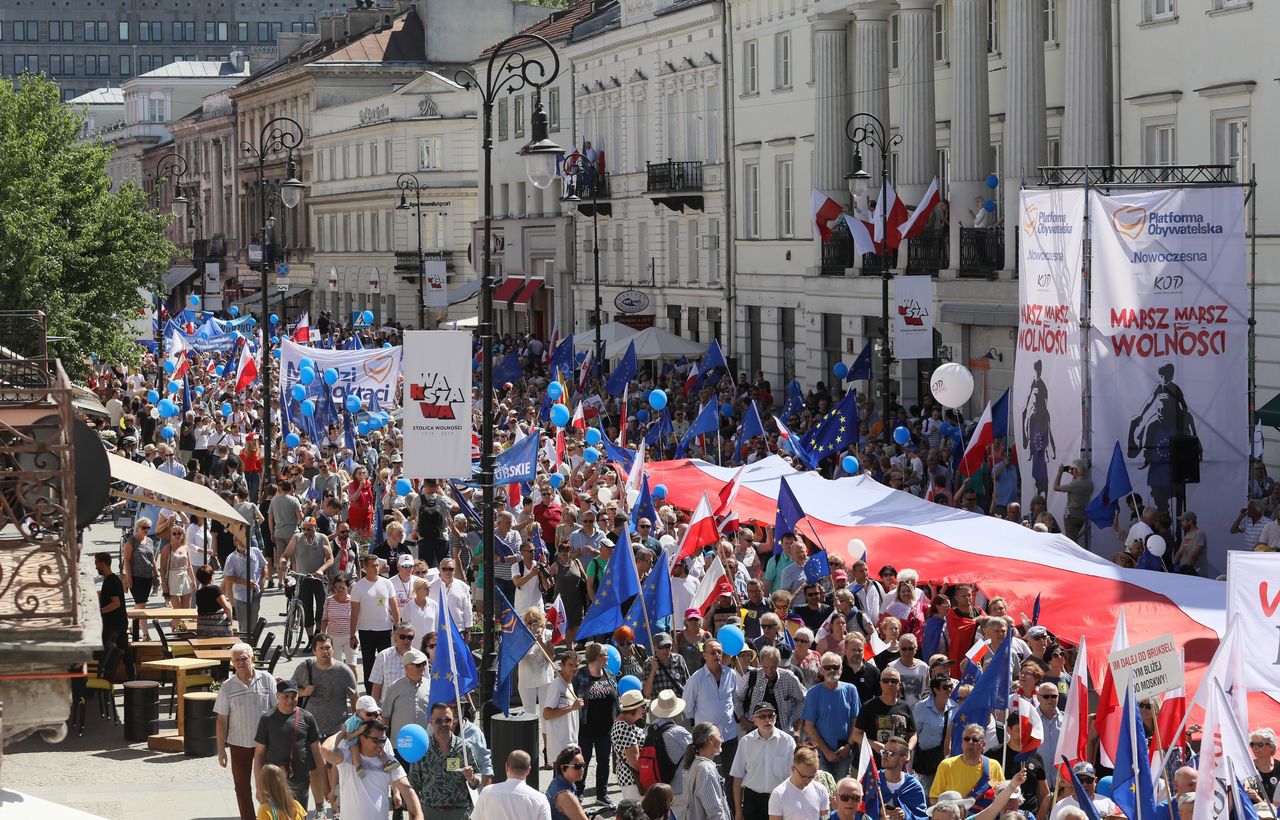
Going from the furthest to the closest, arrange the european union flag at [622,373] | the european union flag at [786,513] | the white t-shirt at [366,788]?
the european union flag at [622,373], the european union flag at [786,513], the white t-shirt at [366,788]

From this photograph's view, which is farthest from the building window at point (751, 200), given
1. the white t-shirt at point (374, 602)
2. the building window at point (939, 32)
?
the white t-shirt at point (374, 602)

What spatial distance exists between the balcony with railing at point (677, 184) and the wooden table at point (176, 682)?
115 feet

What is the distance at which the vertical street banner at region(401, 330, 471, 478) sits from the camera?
18500 millimetres

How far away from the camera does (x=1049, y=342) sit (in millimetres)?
23656

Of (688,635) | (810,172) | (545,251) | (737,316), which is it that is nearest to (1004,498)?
(688,635)

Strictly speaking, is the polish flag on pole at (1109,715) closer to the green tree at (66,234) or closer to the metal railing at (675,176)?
the green tree at (66,234)

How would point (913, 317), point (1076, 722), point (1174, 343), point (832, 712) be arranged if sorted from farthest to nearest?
1. point (913, 317)
2. point (1174, 343)
3. point (832, 712)
4. point (1076, 722)

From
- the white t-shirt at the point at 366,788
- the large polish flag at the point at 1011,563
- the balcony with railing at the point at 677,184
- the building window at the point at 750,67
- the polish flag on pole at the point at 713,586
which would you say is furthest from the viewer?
the balcony with railing at the point at 677,184

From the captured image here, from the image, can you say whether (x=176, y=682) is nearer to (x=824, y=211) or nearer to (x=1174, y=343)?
(x=1174, y=343)

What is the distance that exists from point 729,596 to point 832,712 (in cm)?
384

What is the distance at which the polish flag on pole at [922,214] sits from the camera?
1427 inches

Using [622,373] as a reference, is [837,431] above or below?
below

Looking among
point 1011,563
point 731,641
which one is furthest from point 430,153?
point 731,641

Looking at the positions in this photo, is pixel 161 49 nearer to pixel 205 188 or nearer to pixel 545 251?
pixel 205 188
